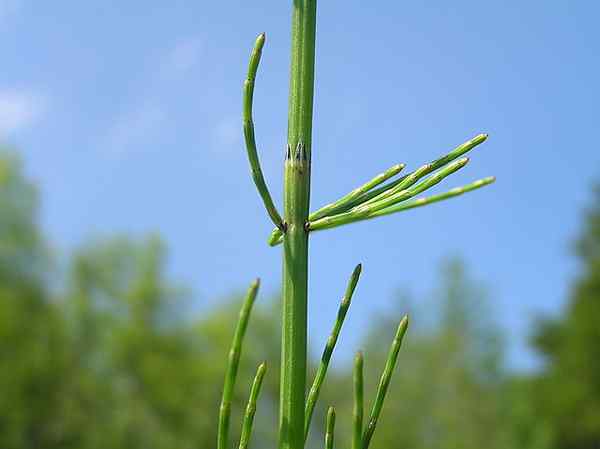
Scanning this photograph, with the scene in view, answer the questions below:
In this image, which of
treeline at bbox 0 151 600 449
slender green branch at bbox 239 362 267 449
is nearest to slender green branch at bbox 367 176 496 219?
slender green branch at bbox 239 362 267 449

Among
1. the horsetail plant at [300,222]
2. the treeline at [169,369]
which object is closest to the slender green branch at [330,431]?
the horsetail plant at [300,222]

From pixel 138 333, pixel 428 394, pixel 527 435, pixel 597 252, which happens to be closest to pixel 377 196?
pixel 527 435

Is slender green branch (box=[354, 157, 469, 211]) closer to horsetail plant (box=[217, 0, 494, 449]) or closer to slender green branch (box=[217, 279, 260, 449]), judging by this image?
horsetail plant (box=[217, 0, 494, 449])

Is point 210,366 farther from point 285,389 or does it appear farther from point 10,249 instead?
point 285,389

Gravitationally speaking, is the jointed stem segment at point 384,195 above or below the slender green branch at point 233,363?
above

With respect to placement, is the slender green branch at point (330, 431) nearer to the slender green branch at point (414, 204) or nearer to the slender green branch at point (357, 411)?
the slender green branch at point (357, 411)

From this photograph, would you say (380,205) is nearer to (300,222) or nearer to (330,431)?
(300,222)

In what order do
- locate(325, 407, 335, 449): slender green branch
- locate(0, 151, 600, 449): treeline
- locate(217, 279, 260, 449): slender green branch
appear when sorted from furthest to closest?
locate(0, 151, 600, 449): treeline
locate(325, 407, 335, 449): slender green branch
locate(217, 279, 260, 449): slender green branch

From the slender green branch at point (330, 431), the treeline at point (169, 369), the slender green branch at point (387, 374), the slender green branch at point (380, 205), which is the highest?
the slender green branch at point (380, 205)
